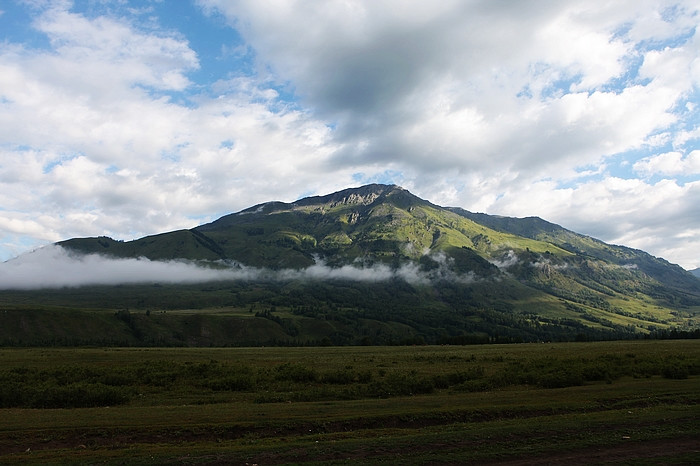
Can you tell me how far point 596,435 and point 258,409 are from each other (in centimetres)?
Answer: 1987

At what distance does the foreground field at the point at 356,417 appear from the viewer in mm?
18203

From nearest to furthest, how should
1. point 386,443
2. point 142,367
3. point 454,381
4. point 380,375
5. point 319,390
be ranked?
point 386,443, point 319,390, point 454,381, point 380,375, point 142,367

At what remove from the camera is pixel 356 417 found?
1008 inches

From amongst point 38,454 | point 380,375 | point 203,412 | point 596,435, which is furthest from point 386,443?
point 380,375

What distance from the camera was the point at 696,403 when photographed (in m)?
28.0

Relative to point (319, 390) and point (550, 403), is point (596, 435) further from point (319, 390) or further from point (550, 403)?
point (319, 390)

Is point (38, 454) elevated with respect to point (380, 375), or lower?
elevated

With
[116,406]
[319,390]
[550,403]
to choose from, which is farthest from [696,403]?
[116,406]

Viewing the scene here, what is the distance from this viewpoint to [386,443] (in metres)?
19.6

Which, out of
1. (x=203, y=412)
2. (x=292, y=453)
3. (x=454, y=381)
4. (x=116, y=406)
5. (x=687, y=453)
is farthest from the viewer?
(x=454, y=381)

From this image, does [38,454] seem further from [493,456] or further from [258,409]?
[493,456]

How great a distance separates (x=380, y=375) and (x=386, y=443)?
89.7 feet

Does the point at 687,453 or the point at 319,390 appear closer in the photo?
the point at 687,453

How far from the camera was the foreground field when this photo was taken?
18203mm
